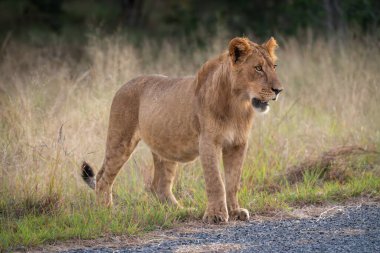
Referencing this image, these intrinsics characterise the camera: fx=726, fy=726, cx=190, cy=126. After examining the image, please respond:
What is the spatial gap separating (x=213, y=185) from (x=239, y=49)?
3.38 feet

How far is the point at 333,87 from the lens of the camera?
947 centimetres

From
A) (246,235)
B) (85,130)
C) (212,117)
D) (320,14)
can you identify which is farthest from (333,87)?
(320,14)

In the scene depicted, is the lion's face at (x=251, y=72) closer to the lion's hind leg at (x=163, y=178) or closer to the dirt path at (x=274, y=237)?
the dirt path at (x=274, y=237)

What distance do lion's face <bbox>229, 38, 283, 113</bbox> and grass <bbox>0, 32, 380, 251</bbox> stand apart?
37.7 inches

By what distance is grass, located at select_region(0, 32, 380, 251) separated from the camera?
5372 mm

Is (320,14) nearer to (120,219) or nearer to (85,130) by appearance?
(85,130)

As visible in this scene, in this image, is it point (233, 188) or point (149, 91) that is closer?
point (233, 188)

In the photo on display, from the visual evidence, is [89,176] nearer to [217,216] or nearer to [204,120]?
[204,120]

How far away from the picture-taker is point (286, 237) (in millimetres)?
4844

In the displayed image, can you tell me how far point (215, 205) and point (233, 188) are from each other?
0.33 m

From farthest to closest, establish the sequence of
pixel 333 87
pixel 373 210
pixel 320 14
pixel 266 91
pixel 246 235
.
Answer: pixel 320 14 → pixel 333 87 → pixel 373 210 → pixel 266 91 → pixel 246 235

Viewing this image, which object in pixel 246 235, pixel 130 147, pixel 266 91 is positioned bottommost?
pixel 246 235

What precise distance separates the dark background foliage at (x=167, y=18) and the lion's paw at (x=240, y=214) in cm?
927

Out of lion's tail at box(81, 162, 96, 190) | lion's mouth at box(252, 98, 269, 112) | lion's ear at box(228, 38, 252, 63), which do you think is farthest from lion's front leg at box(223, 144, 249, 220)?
lion's tail at box(81, 162, 96, 190)
